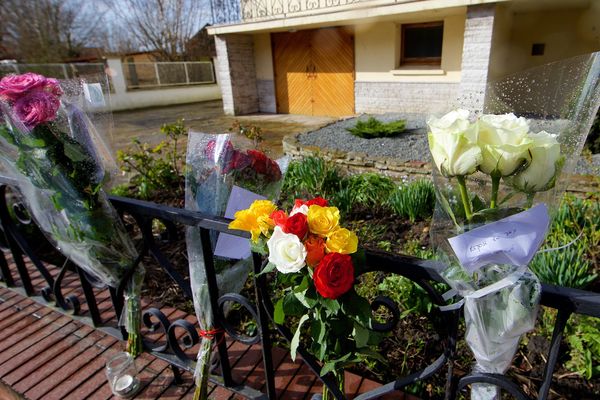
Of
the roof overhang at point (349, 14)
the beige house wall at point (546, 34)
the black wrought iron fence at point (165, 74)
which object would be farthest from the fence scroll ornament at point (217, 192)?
the black wrought iron fence at point (165, 74)

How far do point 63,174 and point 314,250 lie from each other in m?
1.05

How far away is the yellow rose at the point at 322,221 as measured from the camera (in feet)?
2.82

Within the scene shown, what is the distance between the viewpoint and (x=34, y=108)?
47.8 inches

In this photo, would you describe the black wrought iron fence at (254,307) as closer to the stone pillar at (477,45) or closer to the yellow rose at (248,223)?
the yellow rose at (248,223)

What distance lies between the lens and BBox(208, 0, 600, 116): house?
7.79 m

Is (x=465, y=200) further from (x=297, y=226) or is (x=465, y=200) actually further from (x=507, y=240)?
(x=297, y=226)

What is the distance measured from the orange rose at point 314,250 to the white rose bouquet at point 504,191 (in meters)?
0.26

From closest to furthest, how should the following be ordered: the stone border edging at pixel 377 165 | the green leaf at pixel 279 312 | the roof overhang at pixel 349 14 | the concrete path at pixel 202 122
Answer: the green leaf at pixel 279 312, the stone border edging at pixel 377 165, the roof overhang at pixel 349 14, the concrete path at pixel 202 122

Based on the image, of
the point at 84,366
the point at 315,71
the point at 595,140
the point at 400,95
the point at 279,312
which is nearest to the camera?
the point at 279,312

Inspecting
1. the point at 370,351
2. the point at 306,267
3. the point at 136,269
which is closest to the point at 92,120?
the point at 136,269

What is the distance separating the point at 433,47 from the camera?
9.45 m

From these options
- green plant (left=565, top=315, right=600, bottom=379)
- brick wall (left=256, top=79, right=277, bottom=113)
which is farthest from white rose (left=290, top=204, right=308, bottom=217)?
brick wall (left=256, top=79, right=277, bottom=113)

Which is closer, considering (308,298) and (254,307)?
(308,298)

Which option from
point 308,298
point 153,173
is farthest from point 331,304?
point 153,173
